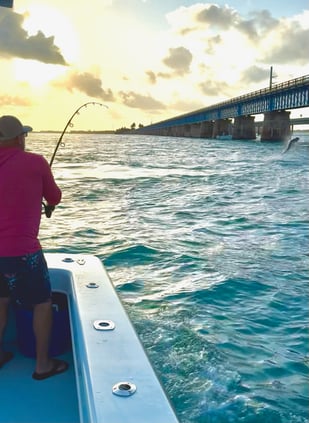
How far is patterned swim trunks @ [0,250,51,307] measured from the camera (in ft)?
9.88

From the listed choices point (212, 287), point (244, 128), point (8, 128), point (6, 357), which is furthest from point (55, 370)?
point (244, 128)

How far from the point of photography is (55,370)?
3248mm

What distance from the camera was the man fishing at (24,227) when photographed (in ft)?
9.54

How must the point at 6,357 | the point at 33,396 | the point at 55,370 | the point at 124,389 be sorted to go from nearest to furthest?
the point at 124,389, the point at 33,396, the point at 55,370, the point at 6,357

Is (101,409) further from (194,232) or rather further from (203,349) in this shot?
(194,232)

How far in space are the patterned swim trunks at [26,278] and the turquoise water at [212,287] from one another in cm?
145

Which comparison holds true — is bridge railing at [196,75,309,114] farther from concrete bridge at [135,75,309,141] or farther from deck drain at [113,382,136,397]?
deck drain at [113,382,136,397]


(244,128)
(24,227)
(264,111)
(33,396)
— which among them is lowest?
(33,396)

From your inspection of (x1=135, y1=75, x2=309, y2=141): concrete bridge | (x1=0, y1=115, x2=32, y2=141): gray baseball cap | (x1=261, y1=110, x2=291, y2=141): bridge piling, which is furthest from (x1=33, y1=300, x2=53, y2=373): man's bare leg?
(x1=261, y1=110, x2=291, y2=141): bridge piling

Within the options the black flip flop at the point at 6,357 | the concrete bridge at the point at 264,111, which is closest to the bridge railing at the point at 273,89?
the concrete bridge at the point at 264,111

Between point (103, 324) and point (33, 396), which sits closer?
point (103, 324)

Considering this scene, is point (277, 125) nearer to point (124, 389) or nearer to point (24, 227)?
point (24, 227)

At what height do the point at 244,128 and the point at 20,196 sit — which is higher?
the point at 244,128

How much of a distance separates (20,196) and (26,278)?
0.55 m
